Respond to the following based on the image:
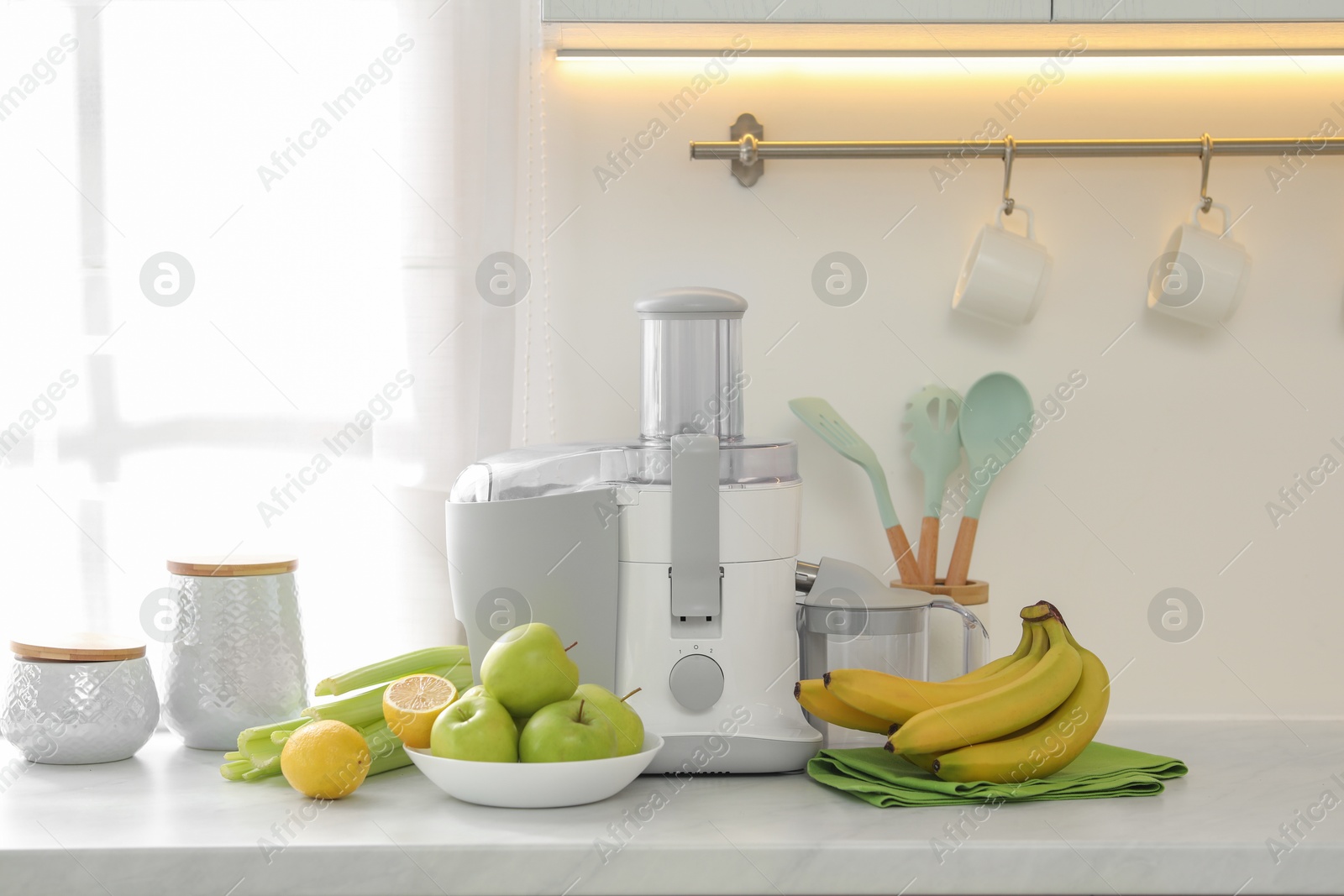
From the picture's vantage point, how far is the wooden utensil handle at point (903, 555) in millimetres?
1238

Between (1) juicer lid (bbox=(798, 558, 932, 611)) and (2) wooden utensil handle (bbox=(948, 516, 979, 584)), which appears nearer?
(1) juicer lid (bbox=(798, 558, 932, 611))

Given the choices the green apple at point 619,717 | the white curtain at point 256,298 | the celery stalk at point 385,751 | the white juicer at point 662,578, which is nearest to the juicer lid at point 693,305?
the white juicer at point 662,578

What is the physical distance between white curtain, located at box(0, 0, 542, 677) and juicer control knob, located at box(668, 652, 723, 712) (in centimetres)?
34

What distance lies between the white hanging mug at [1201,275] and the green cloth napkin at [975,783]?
52 centimetres

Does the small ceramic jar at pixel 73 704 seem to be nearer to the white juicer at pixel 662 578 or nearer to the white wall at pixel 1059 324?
the white juicer at pixel 662 578

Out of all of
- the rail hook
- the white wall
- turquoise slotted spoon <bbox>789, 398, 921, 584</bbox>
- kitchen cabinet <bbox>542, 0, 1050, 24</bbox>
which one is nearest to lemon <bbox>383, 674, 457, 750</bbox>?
the white wall

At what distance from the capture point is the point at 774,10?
3.47ft

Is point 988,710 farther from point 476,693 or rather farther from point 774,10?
point 774,10

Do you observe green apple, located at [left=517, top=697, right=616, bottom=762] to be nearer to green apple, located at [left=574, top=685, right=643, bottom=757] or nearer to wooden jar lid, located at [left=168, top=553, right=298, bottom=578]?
green apple, located at [left=574, top=685, right=643, bottom=757]

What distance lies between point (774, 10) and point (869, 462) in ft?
1.57

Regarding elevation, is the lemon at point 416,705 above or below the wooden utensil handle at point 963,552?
below

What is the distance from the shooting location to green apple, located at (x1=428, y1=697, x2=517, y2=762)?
88cm

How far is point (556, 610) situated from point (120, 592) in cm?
55

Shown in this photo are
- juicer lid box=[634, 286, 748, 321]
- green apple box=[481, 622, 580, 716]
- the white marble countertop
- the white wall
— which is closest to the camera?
the white marble countertop
